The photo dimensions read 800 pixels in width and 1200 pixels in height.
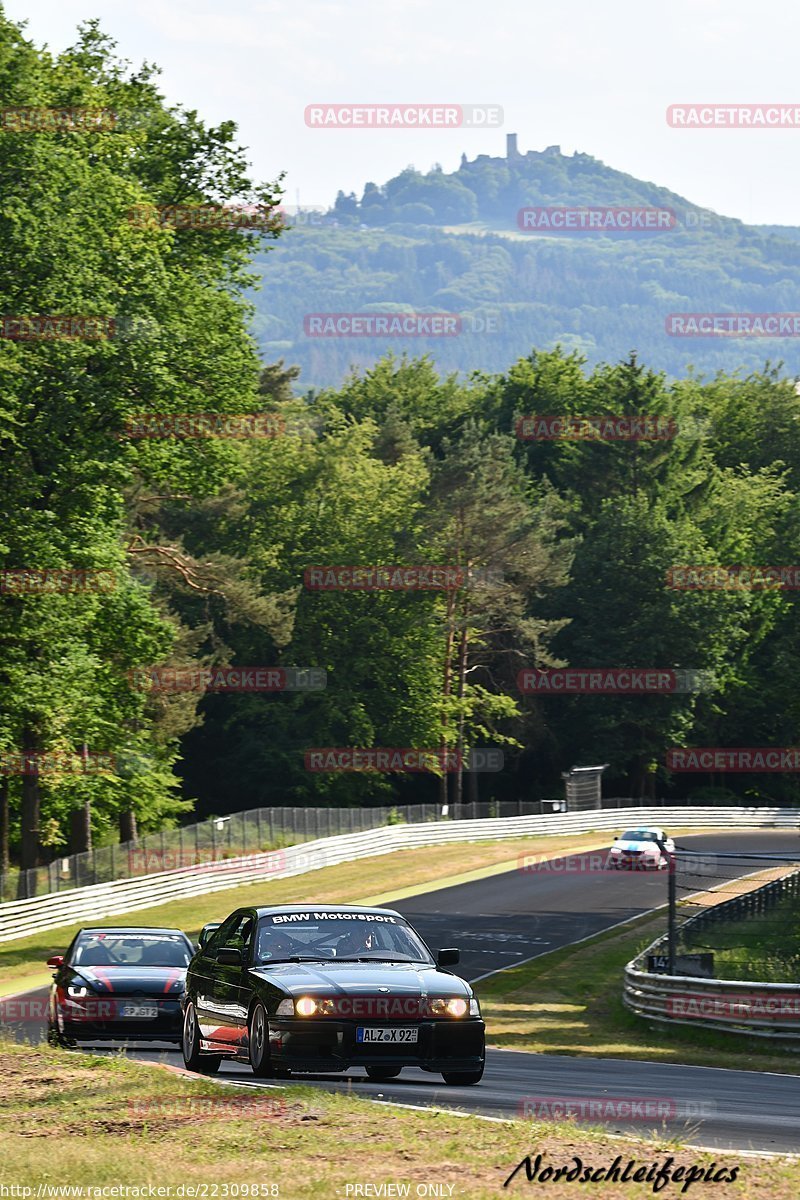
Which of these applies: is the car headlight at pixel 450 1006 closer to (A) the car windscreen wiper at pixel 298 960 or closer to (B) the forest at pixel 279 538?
(A) the car windscreen wiper at pixel 298 960

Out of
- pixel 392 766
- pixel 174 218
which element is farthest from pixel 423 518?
pixel 174 218

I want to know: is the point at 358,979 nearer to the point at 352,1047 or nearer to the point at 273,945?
the point at 352,1047

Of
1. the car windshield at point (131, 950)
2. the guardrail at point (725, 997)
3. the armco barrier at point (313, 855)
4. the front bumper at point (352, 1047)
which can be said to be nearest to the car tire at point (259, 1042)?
the front bumper at point (352, 1047)

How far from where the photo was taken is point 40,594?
126 feet

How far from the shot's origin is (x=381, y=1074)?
1481 cm

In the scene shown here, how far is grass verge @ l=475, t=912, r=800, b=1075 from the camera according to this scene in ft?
75.3

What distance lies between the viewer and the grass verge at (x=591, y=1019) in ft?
75.3

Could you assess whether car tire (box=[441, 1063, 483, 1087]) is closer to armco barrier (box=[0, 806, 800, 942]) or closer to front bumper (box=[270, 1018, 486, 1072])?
front bumper (box=[270, 1018, 486, 1072])

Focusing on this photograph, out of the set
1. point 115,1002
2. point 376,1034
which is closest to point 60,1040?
point 115,1002

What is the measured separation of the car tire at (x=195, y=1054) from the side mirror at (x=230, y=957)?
99 centimetres

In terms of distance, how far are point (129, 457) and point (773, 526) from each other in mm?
65354

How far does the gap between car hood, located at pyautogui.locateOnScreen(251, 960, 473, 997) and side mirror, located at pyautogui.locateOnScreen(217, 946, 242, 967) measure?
0.22 meters

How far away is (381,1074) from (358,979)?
1.51m

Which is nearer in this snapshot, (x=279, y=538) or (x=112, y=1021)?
(x=112, y=1021)
